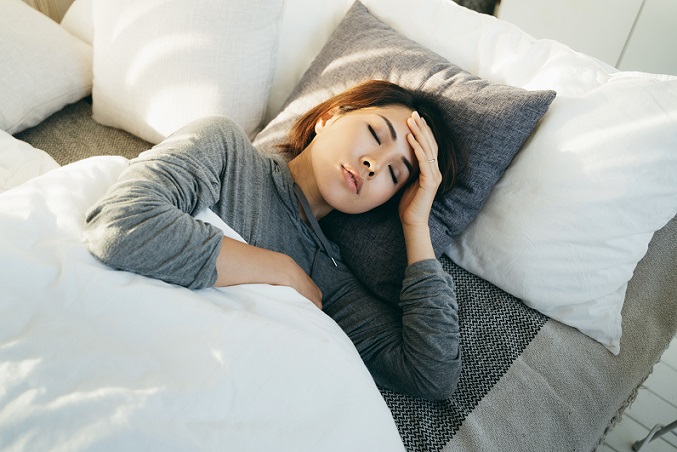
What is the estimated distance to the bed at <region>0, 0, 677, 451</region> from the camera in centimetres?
69

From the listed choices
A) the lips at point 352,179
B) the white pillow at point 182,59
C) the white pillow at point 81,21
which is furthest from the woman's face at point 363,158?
the white pillow at point 81,21

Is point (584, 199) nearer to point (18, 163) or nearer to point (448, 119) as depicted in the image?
point (448, 119)

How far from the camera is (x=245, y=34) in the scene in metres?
1.36

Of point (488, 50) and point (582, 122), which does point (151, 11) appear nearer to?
point (488, 50)

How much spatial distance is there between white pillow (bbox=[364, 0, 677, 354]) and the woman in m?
0.16

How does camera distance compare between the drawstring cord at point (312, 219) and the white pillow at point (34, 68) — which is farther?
the white pillow at point (34, 68)

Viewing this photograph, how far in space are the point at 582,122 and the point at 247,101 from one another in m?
0.81

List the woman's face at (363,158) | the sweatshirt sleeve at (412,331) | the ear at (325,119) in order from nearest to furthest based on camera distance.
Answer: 1. the sweatshirt sleeve at (412,331)
2. the woman's face at (363,158)
3. the ear at (325,119)

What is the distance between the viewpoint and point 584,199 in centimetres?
109

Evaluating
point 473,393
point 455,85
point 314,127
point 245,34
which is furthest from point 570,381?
point 245,34

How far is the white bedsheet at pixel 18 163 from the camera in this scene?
119 cm

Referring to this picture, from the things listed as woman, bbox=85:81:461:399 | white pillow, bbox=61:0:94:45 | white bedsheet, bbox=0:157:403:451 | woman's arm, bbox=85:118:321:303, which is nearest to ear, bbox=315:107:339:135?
woman, bbox=85:81:461:399

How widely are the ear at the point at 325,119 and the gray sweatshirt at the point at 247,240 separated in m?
0.11

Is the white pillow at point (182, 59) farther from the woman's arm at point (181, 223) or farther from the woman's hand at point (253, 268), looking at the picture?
the woman's hand at point (253, 268)
